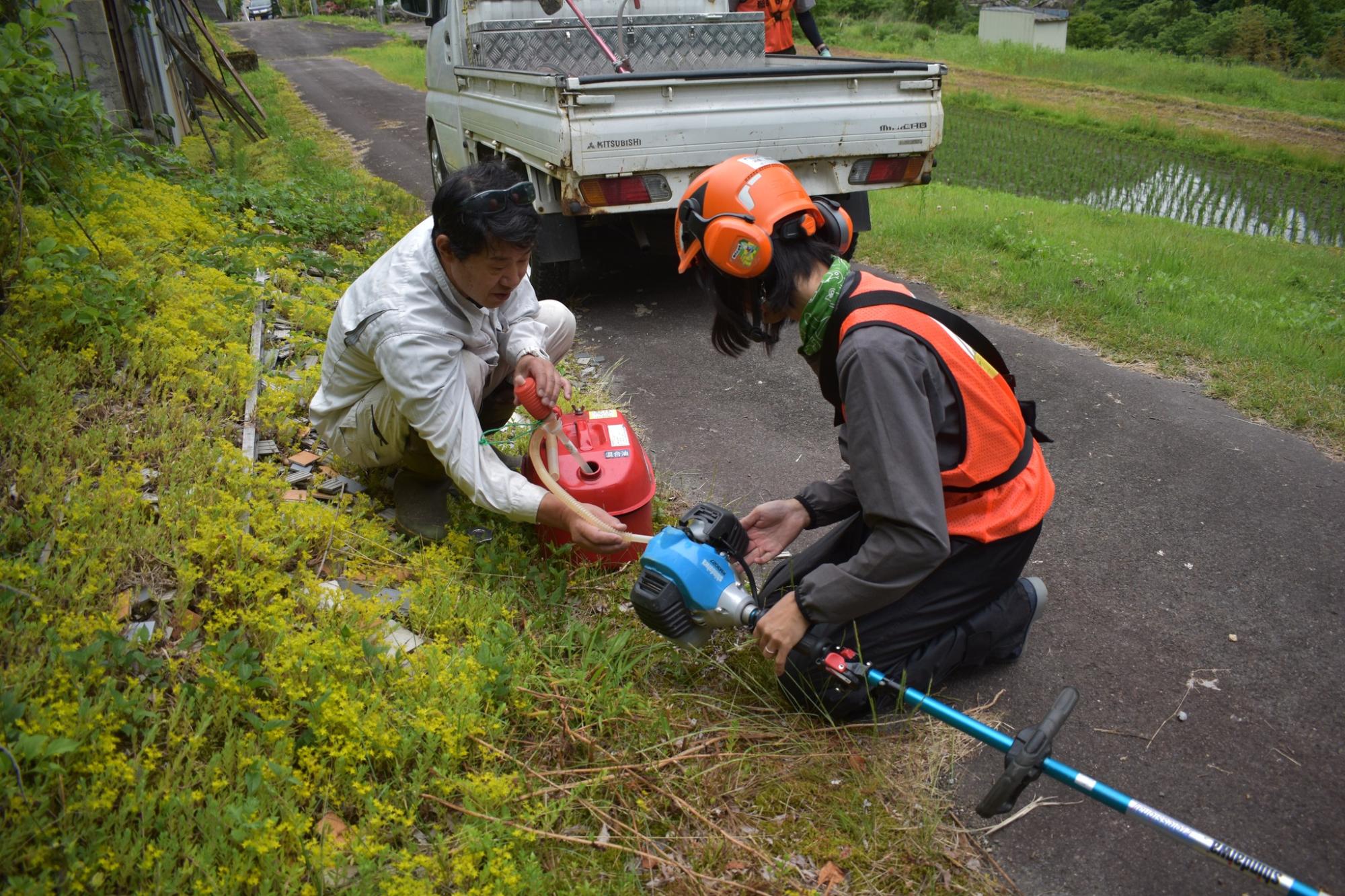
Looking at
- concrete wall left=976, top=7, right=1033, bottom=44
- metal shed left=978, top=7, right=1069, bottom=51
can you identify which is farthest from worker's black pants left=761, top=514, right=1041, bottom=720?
concrete wall left=976, top=7, right=1033, bottom=44

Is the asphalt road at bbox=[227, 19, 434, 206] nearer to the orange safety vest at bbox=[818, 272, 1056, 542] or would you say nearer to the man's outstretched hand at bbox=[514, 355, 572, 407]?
the man's outstretched hand at bbox=[514, 355, 572, 407]

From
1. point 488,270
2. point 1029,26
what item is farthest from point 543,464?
point 1029,26

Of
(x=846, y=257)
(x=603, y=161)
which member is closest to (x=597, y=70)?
(x=603, y=161)

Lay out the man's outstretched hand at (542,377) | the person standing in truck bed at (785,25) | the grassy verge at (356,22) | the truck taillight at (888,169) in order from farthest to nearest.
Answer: the grassy verge at (356,22) → the person standing in truck bed at (785,25) → the truck taillight at (888,169) → the man's outstretched hand at (542,377)

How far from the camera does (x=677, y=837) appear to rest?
224 cm

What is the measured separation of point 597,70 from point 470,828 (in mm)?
6148

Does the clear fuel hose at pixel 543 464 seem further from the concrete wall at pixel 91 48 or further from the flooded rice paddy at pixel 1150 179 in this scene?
the flooded rice paddy at pixel 1150 179

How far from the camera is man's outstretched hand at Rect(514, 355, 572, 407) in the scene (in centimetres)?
301

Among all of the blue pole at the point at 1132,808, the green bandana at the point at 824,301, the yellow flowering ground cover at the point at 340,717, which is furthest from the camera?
the green bandana at the point at 824,301

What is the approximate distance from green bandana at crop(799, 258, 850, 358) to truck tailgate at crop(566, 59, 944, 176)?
9.59 ft

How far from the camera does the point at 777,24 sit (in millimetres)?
8383

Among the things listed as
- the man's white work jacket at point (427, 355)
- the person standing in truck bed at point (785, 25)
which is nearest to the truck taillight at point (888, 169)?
the person standing in truck bed at point (785, 25)

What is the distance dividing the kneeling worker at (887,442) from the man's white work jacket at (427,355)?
0.87 meters

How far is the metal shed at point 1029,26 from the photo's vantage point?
28281 millimetres
